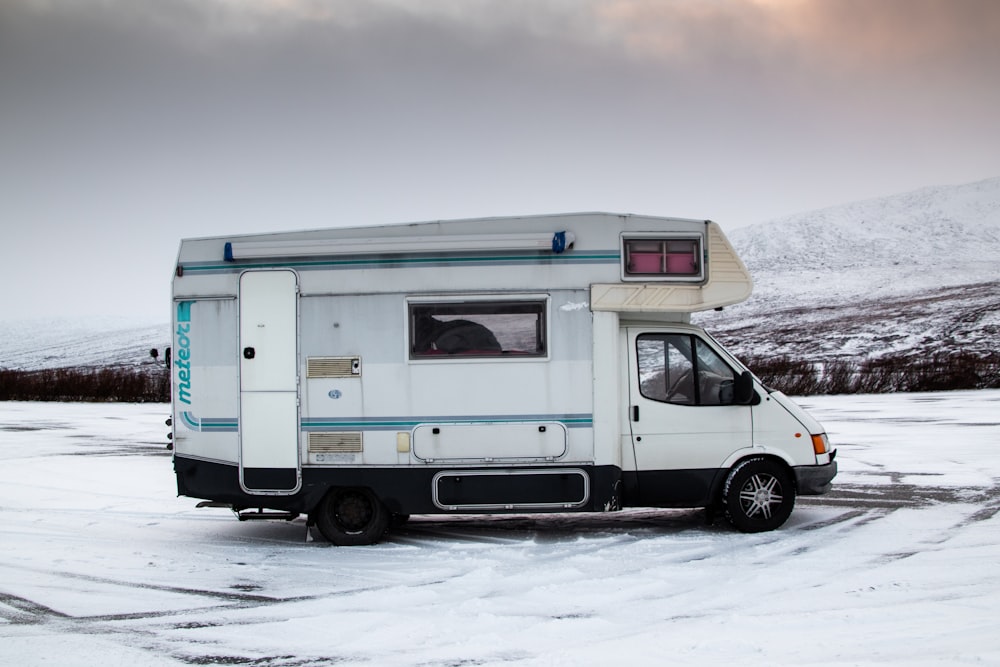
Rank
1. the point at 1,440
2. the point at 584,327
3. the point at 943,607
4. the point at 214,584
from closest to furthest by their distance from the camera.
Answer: the point at 943,607
the point at 214,584
the point at 584,327
the point at 1,440

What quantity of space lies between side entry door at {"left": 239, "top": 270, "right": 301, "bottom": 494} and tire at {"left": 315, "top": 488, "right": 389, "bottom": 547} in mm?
359

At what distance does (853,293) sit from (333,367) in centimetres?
5228

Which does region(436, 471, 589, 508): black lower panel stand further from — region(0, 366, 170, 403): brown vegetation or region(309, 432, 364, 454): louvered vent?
region(0, 366, 170, 403): brown vegetation

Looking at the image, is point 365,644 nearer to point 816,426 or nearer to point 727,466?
point 727,466

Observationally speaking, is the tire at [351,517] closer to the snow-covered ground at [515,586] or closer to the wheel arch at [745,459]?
the snow-covered ground at [515,586]

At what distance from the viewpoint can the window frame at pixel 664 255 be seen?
7.93 meters

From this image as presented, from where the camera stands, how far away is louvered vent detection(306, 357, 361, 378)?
794 cm

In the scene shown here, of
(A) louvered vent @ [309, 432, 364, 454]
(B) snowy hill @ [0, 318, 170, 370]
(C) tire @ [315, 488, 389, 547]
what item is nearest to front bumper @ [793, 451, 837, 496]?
(C) tire @ [315, 488, 389, 547]

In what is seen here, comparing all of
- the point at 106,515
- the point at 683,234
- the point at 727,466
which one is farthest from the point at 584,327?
the point at 106,515

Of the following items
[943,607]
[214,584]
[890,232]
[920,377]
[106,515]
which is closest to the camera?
[943,607]

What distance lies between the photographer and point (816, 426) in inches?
324

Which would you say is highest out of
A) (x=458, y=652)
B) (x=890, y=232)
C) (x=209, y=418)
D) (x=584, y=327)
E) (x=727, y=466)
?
(x=890, y=232)

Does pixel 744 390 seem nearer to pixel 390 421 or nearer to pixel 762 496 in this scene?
pixel 762 496

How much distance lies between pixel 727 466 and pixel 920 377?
62.8ft
